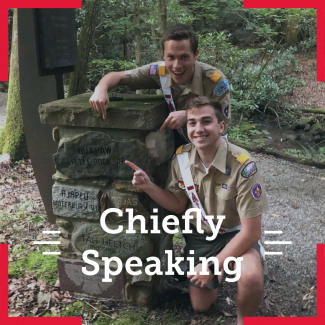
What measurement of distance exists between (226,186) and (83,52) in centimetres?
422

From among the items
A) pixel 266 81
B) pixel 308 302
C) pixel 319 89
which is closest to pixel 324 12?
pixel 266 81

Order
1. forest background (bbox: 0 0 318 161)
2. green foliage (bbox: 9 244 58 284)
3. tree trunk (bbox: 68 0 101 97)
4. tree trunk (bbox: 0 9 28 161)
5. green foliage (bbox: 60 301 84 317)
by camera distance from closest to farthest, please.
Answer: green foliage (bbox: 60 301 84 317), green foliage (bbox: 9 244 58 284), tree trunk (bbox: 68 0 101 97), tree trunk (bbox: 0 9 28 161), forest background (bbox: 0 0 318 161)

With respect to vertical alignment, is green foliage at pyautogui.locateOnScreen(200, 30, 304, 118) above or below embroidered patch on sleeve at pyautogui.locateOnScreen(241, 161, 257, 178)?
above

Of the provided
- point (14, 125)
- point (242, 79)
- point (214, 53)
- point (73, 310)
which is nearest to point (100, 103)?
point (73, 310)

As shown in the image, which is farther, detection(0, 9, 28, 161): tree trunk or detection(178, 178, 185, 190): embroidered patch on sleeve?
detection(0, 9, 28, 161): tree trunk

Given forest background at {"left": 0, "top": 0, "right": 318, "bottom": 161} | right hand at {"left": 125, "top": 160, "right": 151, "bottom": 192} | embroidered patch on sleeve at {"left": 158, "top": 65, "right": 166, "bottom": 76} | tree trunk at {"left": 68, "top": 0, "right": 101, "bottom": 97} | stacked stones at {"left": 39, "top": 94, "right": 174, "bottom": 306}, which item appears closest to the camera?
right hand at {"left": 125, "top": 160, "right": 151, "bottom": 192}

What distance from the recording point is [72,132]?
2650 mm

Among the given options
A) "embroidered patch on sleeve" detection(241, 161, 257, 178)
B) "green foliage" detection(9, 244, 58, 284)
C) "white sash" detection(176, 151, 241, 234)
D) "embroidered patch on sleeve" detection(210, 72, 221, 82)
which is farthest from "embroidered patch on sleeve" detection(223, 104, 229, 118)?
"green foliage" detection(9, 244, 58, 284)

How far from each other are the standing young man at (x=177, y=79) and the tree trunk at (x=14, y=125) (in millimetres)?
3461

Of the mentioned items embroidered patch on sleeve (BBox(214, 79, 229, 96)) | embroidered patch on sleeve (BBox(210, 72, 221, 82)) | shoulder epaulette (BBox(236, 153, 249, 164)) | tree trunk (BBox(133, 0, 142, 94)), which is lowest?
shoulder epaulette (BBox(236, 153, 249, 164))

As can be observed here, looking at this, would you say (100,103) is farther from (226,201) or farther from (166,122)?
(226,201)

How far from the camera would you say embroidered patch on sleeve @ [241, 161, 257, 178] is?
2301 mm

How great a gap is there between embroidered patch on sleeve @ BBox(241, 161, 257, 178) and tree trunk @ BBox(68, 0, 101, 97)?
396cm

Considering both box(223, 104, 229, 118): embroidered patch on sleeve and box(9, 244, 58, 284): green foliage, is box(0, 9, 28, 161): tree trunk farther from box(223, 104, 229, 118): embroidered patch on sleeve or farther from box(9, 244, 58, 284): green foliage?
box(223, 104, 229, 118): embroidered patch on sleeve
